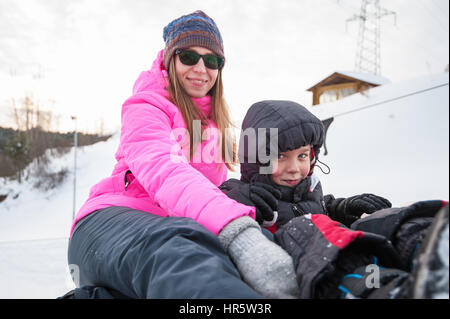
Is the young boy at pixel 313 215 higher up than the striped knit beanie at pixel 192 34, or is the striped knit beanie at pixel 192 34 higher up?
the striped knit beanie at pixel 192 34

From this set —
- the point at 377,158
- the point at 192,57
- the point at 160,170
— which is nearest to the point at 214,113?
the point at 192,57

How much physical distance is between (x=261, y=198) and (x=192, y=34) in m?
0.72

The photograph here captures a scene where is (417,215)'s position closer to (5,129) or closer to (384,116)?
(384,116)

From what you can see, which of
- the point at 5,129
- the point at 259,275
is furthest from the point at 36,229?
the point at 259,275

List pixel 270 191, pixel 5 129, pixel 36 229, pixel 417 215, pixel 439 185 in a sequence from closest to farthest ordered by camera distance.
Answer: pixel 417 215 → pixel 270 191 → pixel 439 185 → pixel 36 229 → pixel 5 129

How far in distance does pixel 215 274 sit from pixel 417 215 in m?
0.44

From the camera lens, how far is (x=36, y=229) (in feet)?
31.1

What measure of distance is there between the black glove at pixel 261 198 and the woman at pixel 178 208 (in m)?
0.25

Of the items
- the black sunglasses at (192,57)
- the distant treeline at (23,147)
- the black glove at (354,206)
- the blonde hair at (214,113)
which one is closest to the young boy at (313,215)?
the black glove at (354,206)

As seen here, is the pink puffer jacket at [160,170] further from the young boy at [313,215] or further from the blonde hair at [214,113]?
the young boy at [313,215]

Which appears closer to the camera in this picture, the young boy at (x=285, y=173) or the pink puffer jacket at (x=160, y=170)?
the pink puffer jacket at (x=160, y=170)

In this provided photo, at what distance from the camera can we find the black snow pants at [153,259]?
445 mm

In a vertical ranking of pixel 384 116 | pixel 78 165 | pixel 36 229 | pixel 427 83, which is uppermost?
pixel 427 83
